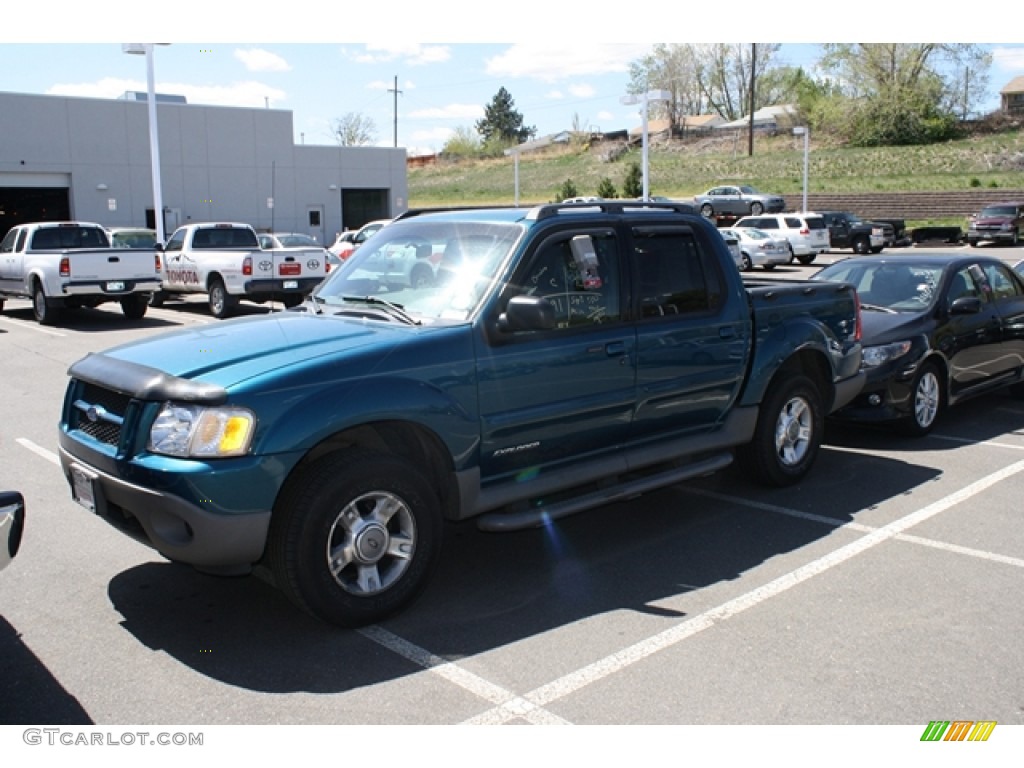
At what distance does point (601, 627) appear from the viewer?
15.1 feet

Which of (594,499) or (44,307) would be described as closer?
(594,499)

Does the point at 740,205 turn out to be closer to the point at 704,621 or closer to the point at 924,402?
the point at 924,402

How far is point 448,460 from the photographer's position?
4.85m

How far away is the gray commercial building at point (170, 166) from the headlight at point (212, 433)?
34593mm

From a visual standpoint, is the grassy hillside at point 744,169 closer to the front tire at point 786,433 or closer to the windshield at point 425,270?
the front tire at point 786,433

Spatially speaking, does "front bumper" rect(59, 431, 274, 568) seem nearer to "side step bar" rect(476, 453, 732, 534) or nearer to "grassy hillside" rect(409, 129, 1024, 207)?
"side step bar" rect(476, 453, 732, 534)

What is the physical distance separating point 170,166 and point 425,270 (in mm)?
37537

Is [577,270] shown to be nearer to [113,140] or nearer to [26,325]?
[26,325]

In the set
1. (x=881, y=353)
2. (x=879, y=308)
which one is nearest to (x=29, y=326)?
(x=879, y=308)

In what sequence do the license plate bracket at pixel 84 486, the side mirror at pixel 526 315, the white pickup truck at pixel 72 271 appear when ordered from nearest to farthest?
the license plate bracket at pixel 84 486 → the side mirror at pixel 526 315 → the white pickup truck at pixel 72 271

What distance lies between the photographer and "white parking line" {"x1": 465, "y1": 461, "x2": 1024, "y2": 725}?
3906 mm

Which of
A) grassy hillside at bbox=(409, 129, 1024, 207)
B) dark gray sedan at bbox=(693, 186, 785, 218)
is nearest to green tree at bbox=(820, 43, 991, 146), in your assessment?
grassy hillside at bbox=(409, 129, 1024, 207)

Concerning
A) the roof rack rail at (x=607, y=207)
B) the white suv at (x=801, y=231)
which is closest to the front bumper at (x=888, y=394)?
the roof rack rail at (x=607, y=207)

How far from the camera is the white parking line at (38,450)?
7770 millimetres
